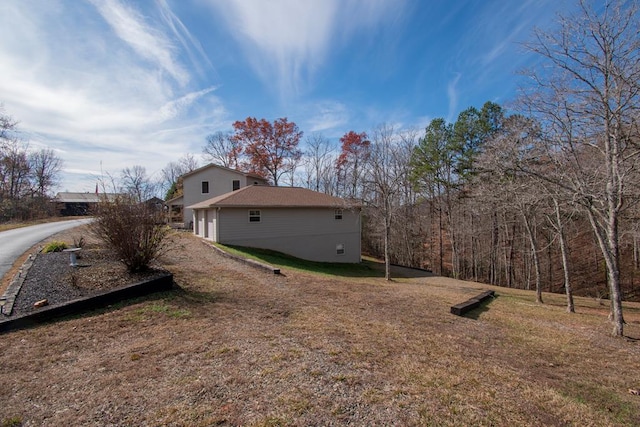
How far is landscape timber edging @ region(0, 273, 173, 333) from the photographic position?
432cm

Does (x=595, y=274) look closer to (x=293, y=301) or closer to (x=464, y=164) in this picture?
(x=464, y=164)

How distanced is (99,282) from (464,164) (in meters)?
20.5

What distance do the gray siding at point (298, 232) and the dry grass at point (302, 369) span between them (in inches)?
393

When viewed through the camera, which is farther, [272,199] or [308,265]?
[272,199]

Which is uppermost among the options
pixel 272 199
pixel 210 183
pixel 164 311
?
pixel 210 183

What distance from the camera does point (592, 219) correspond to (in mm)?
6422

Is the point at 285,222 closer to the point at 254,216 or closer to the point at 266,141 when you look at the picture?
the point at 254,216

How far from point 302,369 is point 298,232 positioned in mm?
14915

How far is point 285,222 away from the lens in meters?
17.7

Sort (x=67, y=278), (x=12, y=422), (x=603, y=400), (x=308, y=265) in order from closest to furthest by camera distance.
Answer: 1. (x=12, y=422)
2. (x=603, y=400)
3. (x=67, y=278)
4. (x=308, y=265)

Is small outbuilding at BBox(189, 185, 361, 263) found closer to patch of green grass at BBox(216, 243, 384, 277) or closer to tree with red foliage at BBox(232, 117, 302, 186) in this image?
patch of green grass at BBox(216, 243, 384, 277)

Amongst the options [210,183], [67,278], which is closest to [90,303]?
[67,278]

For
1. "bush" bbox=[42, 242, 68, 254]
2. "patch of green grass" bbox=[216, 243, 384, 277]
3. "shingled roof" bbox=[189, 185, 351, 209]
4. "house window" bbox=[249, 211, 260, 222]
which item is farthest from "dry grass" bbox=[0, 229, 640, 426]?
"house window" bbox=[249, 211, 260, 222]

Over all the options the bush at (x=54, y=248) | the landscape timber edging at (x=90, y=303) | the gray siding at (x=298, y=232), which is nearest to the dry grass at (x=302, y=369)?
the landscape timber edging at (x=90, y=303)
